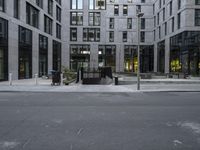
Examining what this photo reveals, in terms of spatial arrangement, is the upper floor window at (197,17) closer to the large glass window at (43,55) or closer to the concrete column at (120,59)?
the large glass window at (43,55)

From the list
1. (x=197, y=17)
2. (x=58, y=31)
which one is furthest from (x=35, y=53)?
(x=197, y=17)

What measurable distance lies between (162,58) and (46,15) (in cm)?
2572

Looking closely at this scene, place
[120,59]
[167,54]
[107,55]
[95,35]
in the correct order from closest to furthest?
[167,54]
[95,35]
[120,59]
[107,55]

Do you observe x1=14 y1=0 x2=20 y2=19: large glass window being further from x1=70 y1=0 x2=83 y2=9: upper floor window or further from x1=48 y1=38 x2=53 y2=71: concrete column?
x1=70 y1=0 x2=83 y2=9: upper floor window

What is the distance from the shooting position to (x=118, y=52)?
6662 cm

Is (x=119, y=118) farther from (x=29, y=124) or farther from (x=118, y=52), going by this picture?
(x=118, y=52)

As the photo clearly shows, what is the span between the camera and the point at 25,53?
35.2 meters

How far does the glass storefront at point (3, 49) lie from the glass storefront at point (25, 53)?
390 cm

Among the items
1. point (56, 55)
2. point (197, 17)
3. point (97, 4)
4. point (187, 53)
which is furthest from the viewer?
point (97, 4)

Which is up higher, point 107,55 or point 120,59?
point 107,55

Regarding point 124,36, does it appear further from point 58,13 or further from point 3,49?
point 3,49

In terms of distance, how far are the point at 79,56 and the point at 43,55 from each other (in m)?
22.9

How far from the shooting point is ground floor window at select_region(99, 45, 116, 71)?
6609 centimetres

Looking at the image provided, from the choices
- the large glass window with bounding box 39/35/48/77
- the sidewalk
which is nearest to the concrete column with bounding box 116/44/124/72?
the large glass window with bounding box 39/35/48/77
